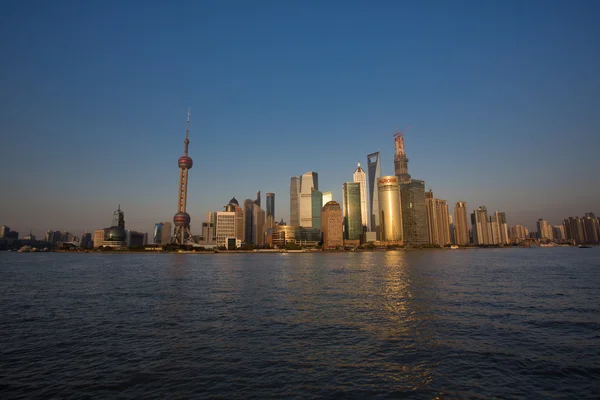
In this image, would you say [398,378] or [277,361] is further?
[277,361]

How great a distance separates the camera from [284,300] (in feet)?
152

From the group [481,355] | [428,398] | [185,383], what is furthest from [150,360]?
[481,355]

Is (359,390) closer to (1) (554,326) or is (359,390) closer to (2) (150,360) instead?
(2) (150,360)

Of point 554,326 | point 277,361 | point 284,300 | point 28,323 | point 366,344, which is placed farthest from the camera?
point 284,300

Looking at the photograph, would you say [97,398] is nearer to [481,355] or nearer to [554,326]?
[481,355]

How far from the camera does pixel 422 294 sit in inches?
2010

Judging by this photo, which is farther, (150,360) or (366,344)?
(366,344)

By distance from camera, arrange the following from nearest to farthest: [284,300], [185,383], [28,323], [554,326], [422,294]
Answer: [185,383], [554,326], [28,323], [284,300], [422,294]

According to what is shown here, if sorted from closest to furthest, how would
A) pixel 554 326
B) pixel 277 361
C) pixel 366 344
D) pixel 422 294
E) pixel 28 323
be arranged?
1. pixel 277 361
2. pixel 366 344
3. pixel 554 326
4. pixel 28 323
5. pixel 422 294

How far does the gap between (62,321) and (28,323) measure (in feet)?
9.85

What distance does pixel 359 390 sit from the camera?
1803cm

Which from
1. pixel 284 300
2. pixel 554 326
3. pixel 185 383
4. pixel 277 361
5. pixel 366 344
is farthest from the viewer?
pixel 284 300

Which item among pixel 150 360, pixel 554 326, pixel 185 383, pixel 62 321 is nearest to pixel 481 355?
pixel 554 326

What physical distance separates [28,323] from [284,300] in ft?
92.2
